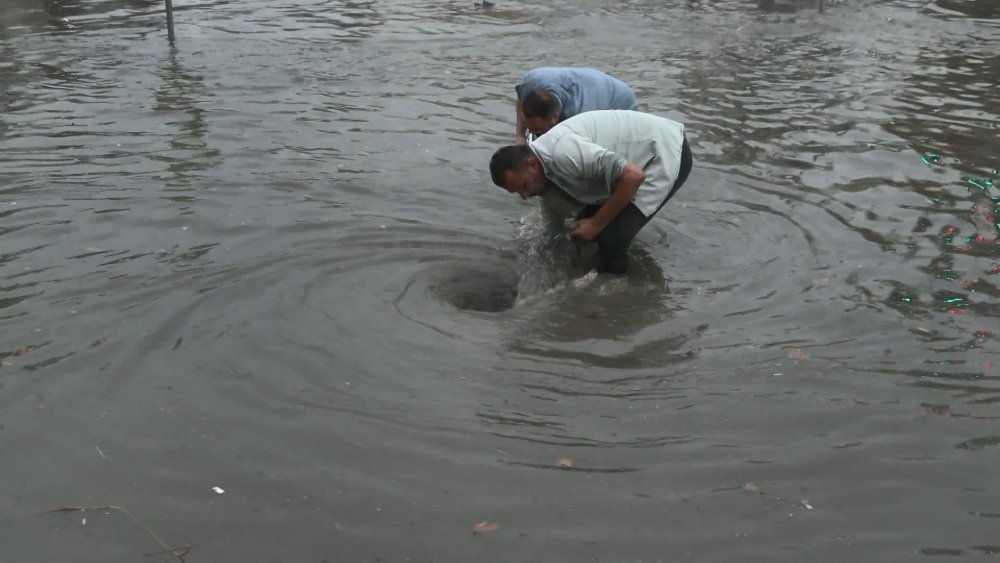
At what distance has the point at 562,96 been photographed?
683cm

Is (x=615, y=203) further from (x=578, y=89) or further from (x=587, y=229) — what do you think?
(x=578, y=89)

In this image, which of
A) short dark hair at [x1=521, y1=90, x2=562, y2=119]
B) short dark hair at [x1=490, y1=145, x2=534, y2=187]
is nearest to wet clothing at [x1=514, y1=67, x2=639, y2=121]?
short dark hair at [x1=521, y1=90, x2=562, y2=119]

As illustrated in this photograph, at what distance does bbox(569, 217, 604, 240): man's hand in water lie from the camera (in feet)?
20.1

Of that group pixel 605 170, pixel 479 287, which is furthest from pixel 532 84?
pixel 479 287

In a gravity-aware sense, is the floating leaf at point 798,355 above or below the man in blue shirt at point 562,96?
below

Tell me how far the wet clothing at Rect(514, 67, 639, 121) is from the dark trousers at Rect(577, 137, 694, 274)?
2.86ft

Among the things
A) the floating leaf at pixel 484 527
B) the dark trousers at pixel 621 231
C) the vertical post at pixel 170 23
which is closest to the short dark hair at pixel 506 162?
the dark trousers at pixel 621 231

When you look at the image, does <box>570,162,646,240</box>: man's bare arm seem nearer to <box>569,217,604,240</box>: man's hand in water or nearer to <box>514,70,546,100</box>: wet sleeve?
<box>569,217,604,240</box>: man's hand in water

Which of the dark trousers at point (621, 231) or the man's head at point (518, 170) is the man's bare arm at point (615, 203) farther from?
the man's head at point (518, 170)

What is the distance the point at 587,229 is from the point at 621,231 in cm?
22

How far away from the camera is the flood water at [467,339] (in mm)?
3893

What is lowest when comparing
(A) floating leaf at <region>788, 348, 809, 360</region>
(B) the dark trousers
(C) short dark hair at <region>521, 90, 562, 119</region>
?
(A) floating leaf at <region>788, 348, 809, 360</region>

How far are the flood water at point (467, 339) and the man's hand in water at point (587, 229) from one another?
1.14 ft

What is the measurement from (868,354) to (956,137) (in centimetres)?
538
